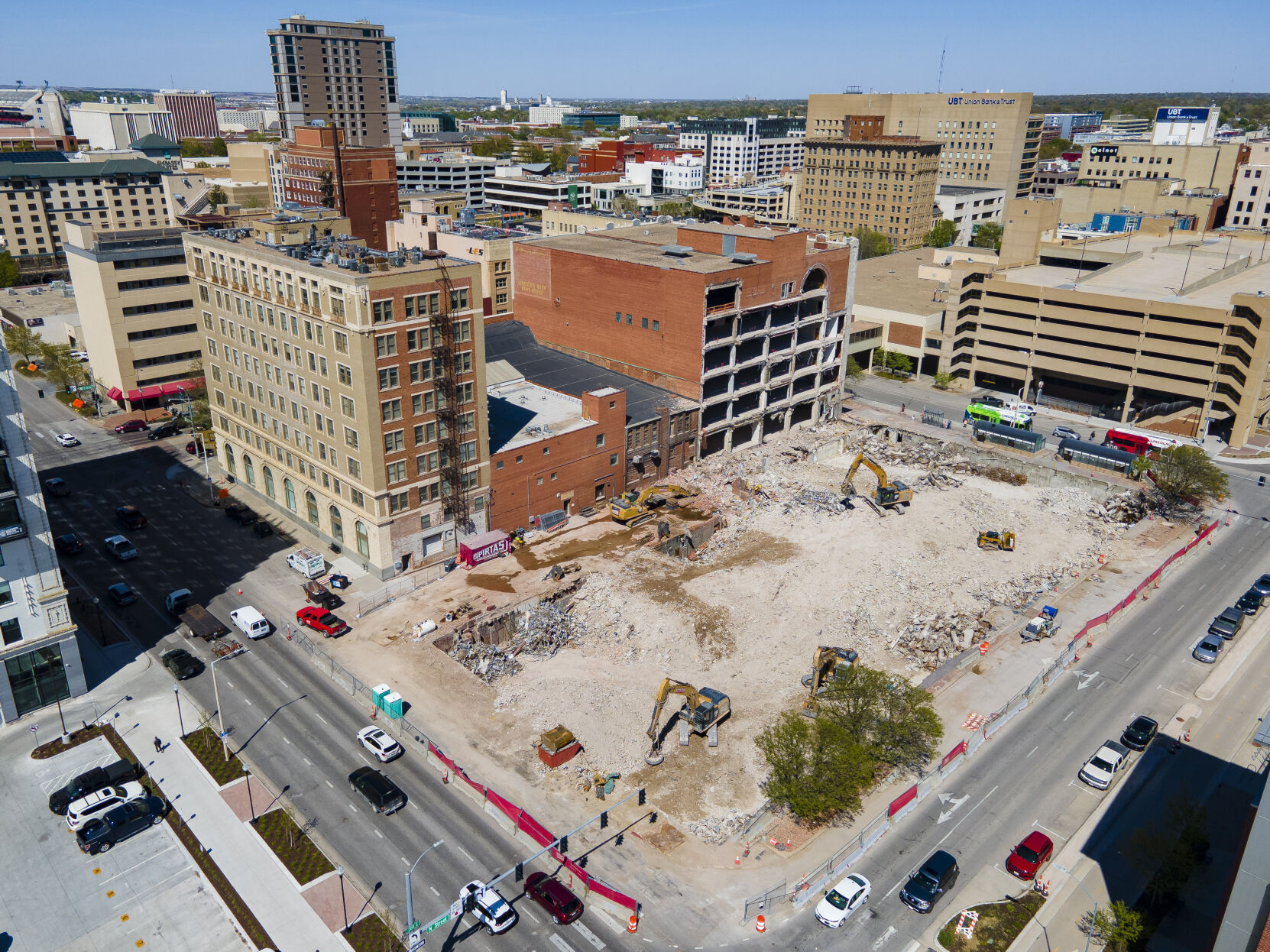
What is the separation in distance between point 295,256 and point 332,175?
3412 inches

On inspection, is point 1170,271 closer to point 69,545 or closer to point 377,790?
point 377,790

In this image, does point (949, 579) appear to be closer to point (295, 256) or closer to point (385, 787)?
point (385, 787)

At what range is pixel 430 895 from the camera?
4591 cm

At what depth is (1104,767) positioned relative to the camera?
54.3 meters

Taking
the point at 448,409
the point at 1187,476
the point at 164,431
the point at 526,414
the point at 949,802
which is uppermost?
the point at 448,409

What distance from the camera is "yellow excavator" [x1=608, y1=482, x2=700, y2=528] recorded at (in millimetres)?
86250

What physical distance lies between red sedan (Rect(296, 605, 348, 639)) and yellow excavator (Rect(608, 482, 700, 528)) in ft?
95.1

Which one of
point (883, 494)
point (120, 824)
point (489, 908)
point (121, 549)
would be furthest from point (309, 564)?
point (883, 494)

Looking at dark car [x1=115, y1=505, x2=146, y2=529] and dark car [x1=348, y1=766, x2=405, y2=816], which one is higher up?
dark car [x1=115, y1=505, x2=146, y2=529]

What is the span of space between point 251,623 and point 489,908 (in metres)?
34.1

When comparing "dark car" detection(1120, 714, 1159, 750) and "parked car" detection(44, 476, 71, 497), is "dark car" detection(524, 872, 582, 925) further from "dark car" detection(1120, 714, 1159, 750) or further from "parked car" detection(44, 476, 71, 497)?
"parked car" detection(44, 476, 71, 497)

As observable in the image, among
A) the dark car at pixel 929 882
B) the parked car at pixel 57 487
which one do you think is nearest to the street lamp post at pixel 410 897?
the dark car at pixel 929 882

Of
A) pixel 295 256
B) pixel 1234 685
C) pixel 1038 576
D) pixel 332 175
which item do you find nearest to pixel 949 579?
pixel 1038 576

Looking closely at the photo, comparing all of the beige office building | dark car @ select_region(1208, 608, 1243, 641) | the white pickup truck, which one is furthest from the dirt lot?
the white pickup truck
